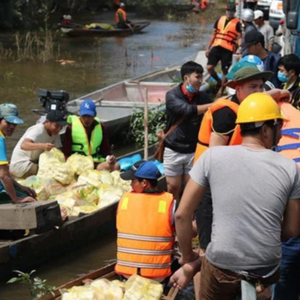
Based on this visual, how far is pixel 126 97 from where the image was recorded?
15.2m

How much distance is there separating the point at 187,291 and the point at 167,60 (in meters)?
21.0

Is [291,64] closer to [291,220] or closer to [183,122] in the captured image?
[183,122]

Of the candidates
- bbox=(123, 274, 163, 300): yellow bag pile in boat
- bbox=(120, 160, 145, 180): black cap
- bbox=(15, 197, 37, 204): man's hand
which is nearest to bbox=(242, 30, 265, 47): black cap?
bbox=(120, 160, 145, 180): black cap

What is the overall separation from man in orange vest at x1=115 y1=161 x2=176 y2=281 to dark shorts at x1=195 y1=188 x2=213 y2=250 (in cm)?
66

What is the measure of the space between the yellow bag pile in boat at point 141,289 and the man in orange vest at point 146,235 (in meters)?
0.08

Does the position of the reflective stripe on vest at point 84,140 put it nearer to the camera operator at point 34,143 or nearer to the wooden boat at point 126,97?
the camera operator at point 34,143

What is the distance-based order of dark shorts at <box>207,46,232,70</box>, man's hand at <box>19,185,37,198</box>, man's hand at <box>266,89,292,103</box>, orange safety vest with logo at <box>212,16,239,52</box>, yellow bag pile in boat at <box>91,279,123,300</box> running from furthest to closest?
dark shorts at <box>207,46,232,70</box> < orange safety vest with logo at <box>212,16,239,52</box> < man's hand at <box>19,185,37,198</box> < yellow bag pile in boat at <box>91,279,123,300</box> < man's hand at <box>266,89,292,103</box>

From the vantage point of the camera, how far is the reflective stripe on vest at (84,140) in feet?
29.5

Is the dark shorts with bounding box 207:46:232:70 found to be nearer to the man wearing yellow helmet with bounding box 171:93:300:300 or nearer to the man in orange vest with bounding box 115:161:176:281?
the man in orange vest with bounding box 115:161:176:281

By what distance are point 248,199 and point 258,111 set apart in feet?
1.59

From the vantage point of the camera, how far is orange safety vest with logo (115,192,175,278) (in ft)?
19.2

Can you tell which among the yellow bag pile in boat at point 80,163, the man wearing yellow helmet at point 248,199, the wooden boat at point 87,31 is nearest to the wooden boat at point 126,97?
the yellow bag pile in boat at point 80,163

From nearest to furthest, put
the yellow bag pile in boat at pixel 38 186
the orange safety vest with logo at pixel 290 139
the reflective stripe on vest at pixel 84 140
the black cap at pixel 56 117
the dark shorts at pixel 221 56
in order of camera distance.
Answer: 1. the orange safety vest with logo at pixel 290 139
2. the yellow bag pile in boat at pixel 38 186
3. the black cap at pixel 56 117
4. the reflective stripe on vest at pixel 84 140
5. the dark shorts at pixel 221 56

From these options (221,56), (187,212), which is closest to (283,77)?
(187,212)
